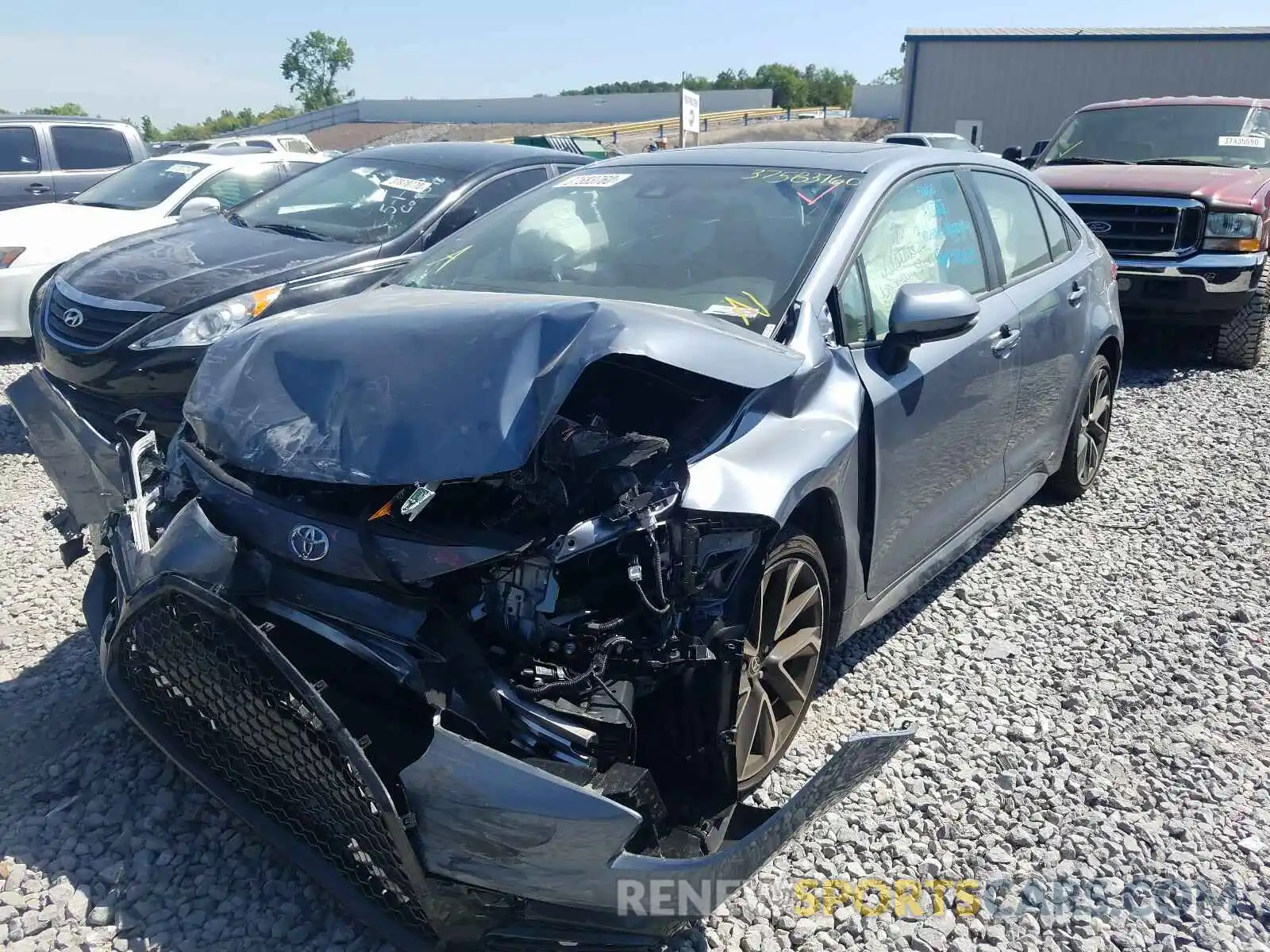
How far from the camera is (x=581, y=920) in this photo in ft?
6.93

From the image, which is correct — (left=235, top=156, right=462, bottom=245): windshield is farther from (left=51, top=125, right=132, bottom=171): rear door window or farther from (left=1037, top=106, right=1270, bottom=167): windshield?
(left=51, top=125, right=132, bottom=171): rear door window

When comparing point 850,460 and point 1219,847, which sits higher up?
point 850,460

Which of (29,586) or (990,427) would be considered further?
(29,586)

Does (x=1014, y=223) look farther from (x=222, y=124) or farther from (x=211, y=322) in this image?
(x=222, y=124)

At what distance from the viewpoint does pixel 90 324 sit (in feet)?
17.5

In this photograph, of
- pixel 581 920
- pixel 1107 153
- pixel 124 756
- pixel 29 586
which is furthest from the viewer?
pixel 1107 153

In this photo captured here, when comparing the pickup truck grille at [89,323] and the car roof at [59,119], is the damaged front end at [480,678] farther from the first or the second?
the car roof at [59,119]

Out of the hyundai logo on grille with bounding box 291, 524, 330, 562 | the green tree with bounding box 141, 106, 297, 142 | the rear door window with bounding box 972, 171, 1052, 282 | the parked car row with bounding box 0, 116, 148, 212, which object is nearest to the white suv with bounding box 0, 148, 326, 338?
the parked car row with bounding box 0, 116, 148, 212

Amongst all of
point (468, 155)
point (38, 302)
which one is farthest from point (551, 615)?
point (468, 155)

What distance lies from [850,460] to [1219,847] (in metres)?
1.47

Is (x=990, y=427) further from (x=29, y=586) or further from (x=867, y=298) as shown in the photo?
(x=29, y=586)

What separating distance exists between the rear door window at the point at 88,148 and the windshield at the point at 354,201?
21.8 ft

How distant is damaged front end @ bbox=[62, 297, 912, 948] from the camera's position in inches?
80.4

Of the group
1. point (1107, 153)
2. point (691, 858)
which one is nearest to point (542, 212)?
point (691, 858)
